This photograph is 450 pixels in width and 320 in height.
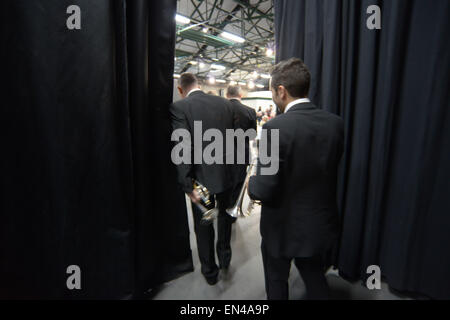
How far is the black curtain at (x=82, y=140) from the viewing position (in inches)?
36.1

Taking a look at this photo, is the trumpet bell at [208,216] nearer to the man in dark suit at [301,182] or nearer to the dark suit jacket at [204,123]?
the dark suit jacket at [204,123]

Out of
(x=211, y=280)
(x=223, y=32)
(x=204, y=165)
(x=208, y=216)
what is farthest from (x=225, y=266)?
(x=223, y=32)

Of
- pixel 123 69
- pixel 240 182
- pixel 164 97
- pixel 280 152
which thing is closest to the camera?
pixel 280 152

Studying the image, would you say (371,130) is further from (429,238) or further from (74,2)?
(74,2)

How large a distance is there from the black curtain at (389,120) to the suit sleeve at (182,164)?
33.7 inches

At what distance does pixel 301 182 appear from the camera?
907 mm

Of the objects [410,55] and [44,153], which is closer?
[44,153]

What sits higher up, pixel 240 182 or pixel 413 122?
pixel 413 122

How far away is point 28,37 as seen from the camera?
0.90m

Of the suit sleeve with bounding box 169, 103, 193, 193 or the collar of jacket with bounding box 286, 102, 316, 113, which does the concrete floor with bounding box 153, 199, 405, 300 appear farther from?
the collar of jacket with bounding box 286, 102, 316, 113

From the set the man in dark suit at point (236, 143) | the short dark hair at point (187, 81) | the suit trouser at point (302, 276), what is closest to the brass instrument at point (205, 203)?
the man in dark suit at point (236, 143)

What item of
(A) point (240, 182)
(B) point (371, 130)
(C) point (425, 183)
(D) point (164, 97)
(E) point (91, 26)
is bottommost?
(A) point (240, 182)

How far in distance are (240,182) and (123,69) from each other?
1107 millimetres

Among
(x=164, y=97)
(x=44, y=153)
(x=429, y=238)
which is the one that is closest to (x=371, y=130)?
(x=429, y=238)
